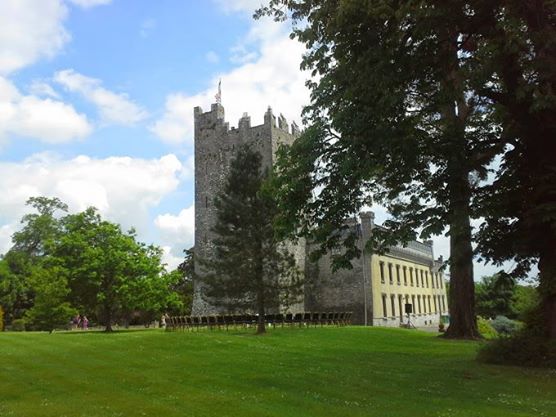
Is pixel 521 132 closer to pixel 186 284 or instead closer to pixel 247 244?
Result: pixel 247 244

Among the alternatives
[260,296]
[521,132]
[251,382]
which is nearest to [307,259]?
[260,296]

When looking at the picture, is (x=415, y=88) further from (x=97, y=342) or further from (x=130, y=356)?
(x=97, y=342)

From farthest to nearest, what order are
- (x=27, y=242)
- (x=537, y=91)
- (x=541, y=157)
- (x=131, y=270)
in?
(x=27, y=242) → (x=131, y=270) → (x=541, y=157) → (x=537, y=91)

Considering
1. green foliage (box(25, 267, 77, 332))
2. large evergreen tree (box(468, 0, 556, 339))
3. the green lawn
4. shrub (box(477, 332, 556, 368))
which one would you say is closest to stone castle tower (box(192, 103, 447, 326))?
green foliage (box(25, 267, 77, 332))

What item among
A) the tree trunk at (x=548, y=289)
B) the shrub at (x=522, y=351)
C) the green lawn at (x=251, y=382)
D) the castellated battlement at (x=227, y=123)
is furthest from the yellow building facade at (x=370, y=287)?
the tree trunk at (x=548, y=289)

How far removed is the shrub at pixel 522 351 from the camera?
14.2m

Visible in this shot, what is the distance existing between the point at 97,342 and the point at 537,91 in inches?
599

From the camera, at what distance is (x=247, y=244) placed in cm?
2739

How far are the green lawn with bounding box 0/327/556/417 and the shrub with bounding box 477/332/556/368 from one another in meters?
0.60

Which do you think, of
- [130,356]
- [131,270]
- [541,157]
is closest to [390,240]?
[541,157]

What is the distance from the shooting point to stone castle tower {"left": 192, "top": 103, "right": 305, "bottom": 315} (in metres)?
51.9

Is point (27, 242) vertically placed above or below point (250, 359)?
above

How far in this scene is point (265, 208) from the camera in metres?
27.5

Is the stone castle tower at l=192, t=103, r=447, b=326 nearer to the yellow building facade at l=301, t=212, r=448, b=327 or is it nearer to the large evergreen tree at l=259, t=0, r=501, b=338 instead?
the yellow building facade at l=301, t=212, r=448, b=327
